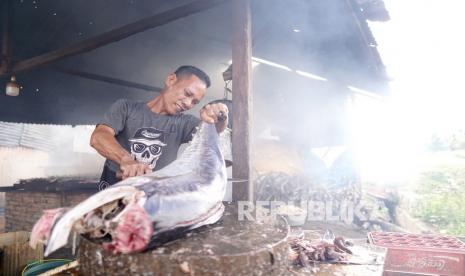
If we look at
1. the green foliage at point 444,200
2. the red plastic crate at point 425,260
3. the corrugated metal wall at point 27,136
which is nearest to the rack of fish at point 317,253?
the red plastic crate at point 425,260

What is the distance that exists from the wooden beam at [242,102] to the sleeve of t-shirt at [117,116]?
3.49ft

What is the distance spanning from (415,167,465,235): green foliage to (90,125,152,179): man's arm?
13.3m

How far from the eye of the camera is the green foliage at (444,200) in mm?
12648

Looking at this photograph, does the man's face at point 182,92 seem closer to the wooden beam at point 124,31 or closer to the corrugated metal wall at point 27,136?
the wooden beam at point 124,31

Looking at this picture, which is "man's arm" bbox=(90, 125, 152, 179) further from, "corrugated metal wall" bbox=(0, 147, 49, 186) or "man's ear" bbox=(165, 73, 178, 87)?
"corrugated metal wall" bbox=(0, 147, 49, 186)

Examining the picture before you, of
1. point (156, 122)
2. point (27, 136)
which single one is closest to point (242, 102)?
point (156, 122)

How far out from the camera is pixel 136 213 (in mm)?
1370

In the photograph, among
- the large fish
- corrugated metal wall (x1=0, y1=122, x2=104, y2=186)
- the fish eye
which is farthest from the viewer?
corrugated metal wall (x1=0, y1=122, x2=104, y2=186)

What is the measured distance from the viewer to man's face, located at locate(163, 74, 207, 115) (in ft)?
9.82

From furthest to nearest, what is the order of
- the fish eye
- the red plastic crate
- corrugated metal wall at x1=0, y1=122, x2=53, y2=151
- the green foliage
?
corrugated metal wall at x1=0, y1=122, x2=53, y2=151
the green foliage
the fish eye
the red plastic crate

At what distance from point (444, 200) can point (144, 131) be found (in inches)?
608

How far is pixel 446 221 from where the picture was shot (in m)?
12.8

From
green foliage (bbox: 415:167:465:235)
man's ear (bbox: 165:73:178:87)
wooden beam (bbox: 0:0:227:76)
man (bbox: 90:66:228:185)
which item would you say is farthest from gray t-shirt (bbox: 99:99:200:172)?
green foliage (bbox: 415:167:465:235)

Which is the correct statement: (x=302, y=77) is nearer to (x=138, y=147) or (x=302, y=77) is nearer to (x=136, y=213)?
(x=138, y=147)
